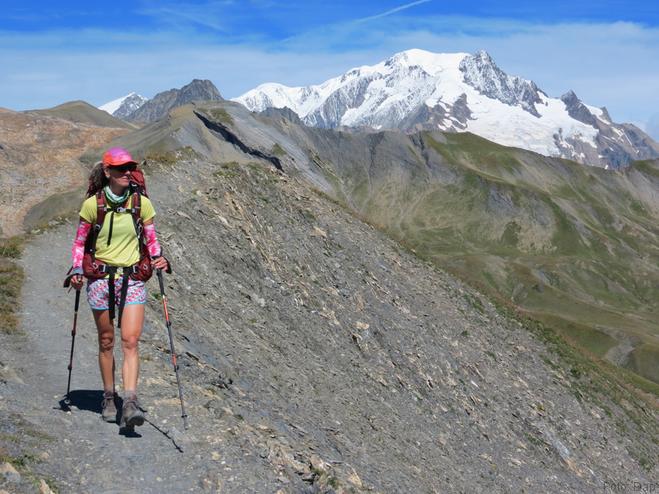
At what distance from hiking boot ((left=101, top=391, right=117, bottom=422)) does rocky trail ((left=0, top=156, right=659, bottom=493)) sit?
0.29 metres

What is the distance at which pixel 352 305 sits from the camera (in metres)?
29.4

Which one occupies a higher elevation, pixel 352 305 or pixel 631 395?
pixel 352 305

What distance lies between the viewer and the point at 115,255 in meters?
10.7

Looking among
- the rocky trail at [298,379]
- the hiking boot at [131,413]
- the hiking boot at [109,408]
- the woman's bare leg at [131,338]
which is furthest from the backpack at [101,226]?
the rocky trail at [298,379]

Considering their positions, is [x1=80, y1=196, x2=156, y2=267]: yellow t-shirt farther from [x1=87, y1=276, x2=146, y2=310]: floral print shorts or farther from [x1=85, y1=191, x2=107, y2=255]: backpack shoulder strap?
[x1=87, y1=276, x2=146, y2=310]: floral print shorts

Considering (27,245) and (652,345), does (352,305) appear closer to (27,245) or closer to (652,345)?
(27,245)

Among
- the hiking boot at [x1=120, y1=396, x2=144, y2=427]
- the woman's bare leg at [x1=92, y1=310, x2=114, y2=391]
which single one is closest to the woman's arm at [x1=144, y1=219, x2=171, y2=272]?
the woman's bare leg at [x1=92, y1=310, x2=114, y2=391]

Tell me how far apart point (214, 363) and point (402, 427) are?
8.22 metres

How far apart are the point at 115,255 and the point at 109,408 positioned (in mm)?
2881

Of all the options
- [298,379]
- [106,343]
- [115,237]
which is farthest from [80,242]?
[298,379]

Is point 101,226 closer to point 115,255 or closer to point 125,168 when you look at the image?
point 115,255

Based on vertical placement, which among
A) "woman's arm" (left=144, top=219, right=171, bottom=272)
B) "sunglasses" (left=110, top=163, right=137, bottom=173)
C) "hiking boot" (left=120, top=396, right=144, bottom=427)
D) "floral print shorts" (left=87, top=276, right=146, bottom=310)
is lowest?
"hiking boot" (left=120, top=396, right=144, bottom=427)

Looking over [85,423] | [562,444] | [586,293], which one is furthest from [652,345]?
[85,423]

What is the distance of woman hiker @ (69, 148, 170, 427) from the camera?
1061 centimetres
